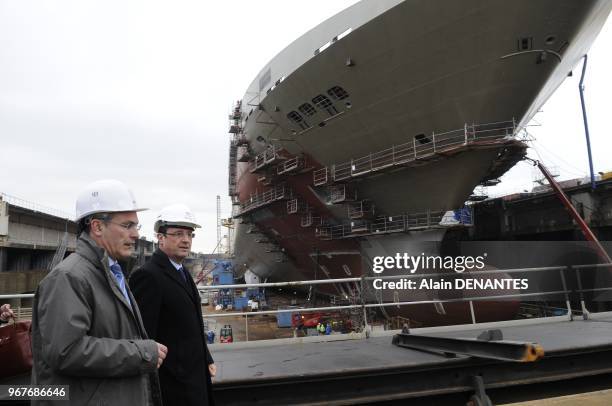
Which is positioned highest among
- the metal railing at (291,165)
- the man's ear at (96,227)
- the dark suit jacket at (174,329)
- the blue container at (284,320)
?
the metal railing at (291,165)

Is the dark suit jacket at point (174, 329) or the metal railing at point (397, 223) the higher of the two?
the metal railing at point (397, 223)

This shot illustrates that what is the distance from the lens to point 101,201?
1.79 metres

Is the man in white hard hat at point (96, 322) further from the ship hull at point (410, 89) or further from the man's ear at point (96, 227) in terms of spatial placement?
the ship hull at point (410, 89)

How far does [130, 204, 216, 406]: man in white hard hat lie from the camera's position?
7.21ft

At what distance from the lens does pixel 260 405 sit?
2.75 m

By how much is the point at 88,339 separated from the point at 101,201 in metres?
0.60

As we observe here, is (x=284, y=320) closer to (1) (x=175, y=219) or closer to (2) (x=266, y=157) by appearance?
(2) (x=266, y=157)

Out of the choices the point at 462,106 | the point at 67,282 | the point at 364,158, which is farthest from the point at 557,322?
the point at 364,158

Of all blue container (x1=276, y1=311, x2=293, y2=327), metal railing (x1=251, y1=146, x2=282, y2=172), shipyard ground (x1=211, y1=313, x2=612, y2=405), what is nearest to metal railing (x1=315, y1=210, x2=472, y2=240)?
metal railing (x1=251, y1=146, x2=282, y2=172)

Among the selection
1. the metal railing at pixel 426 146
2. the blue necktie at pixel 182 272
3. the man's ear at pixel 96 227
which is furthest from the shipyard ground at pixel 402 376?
the metal railing at pixel 426 146

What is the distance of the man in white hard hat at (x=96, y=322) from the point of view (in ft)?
4.91

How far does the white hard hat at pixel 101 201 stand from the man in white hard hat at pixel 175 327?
63cm

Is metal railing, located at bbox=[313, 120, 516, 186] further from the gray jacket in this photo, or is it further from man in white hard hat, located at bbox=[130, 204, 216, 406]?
the gray jacket

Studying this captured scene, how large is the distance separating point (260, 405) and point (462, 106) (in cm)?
1157
